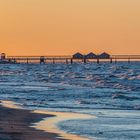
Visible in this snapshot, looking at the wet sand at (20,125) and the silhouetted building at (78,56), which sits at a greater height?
the wet sand at (20,125)

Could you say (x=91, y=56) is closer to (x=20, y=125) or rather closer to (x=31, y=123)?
(x=31, y=123)

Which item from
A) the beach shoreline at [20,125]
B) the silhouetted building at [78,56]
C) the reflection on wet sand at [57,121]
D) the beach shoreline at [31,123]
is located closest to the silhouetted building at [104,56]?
the silhouetted building at [78,56]

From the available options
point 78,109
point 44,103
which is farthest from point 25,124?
point 44,103

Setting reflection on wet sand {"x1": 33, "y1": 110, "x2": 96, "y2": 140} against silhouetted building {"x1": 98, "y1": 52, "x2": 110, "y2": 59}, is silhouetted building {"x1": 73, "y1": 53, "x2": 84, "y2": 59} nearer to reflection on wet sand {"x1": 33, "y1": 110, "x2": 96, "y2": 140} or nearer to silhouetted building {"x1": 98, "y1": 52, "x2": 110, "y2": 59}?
silhouetted building {"x1": 98, "y1": 52, "x2": 110, "y2": 59}

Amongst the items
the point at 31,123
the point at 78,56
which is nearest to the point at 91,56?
the point at 78,56

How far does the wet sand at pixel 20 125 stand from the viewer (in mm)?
16680

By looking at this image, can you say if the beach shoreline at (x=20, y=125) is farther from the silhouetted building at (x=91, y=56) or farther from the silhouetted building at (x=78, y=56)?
the silhouetted building at (x=91, y=56)

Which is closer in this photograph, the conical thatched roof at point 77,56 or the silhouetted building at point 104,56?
the conical thatched roof at point 77,56

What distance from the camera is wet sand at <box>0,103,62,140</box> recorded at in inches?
657

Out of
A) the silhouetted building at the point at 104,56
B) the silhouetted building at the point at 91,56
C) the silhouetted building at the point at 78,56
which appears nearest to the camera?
the silhouetted building at the point at 78,56

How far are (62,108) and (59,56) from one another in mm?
152755

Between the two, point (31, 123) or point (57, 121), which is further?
point (57, 121)

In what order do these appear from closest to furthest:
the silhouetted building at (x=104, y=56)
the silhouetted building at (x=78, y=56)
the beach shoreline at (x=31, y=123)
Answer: the beach shoreline at (x=31, y=123)
the silhouetted building at (x=78, y=56)
the silhouetted building at (x=104, y=56)

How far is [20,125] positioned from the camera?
19.1 metres
